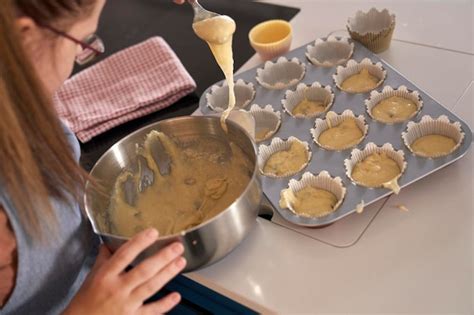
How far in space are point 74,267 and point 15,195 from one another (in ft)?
0.84

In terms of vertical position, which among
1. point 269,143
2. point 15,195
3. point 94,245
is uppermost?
point 15,195

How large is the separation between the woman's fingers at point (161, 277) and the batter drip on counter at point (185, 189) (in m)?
0.12

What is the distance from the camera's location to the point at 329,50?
113cm

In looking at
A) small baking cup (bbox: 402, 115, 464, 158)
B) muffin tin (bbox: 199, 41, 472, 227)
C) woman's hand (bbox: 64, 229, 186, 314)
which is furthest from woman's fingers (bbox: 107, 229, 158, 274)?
small baking cup (bbox: 402, 115, 464, 158)

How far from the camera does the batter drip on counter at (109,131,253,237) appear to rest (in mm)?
860

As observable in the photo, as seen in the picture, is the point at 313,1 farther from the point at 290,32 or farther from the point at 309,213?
the point at 309,213

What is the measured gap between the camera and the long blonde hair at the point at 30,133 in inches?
22.7

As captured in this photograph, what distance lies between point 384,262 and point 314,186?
0.18 meters

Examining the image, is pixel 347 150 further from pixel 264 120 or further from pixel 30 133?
pixel 30 133

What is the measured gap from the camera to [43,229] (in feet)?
2.55

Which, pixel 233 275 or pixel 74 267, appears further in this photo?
pixel 74 267

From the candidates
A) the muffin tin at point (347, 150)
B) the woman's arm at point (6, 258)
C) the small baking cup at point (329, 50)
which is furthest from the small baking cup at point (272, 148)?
the woman's arm at point (6, 258)

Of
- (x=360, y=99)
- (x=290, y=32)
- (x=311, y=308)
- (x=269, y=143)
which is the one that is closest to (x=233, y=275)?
(x=311, y=308)

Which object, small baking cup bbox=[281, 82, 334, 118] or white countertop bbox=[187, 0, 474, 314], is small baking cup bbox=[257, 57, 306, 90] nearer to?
small baking cup bbox=[281, 82, 334, 118]
